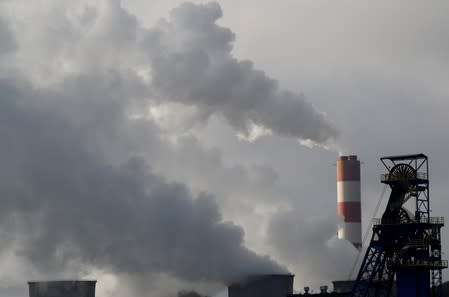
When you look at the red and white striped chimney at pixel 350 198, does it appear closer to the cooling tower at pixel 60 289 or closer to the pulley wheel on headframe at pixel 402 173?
the cooling tower at pixel 60 289

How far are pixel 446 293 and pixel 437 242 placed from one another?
56.1 ft

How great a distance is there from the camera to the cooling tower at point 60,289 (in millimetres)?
114938

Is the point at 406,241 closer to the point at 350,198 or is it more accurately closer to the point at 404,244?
the point at 404,244

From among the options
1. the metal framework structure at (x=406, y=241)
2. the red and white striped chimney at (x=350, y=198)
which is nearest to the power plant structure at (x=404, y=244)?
the metal framework structure at (x=406, y=241)

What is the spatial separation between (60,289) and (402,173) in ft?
120

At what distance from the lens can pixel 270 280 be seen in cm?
12106

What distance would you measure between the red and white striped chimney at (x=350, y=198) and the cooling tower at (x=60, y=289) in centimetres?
4502

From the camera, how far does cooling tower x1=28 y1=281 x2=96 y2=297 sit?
4525 inches

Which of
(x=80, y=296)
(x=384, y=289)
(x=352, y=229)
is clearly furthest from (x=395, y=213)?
(x=352, y=229)

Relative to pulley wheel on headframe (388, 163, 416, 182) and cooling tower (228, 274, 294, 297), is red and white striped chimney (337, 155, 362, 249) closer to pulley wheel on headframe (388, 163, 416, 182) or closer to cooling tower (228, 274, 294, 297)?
cooling tower (228, 274, 294, 297)

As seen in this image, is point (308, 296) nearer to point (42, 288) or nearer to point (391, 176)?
point (391, 176)

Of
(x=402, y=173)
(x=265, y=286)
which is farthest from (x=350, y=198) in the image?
(x=402, y=173)

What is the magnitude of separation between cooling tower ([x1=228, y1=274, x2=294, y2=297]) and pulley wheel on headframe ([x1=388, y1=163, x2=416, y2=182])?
22.7m

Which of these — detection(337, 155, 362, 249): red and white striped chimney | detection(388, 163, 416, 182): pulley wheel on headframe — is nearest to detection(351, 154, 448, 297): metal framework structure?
detection(388, 163, 416, 182): pulley wheel on headframe
